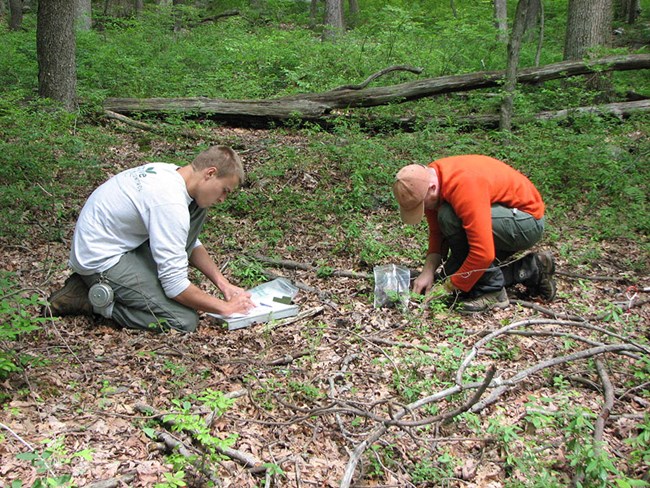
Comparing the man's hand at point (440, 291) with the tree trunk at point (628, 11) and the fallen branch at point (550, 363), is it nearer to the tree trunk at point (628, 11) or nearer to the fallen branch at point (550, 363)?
the fallen branch at point (550, 363)

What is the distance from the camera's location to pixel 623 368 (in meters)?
3.89

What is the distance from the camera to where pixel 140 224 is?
4.22m

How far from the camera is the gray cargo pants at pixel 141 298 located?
13.8ft

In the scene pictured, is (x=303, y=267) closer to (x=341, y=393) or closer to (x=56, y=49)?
(x=341, y=393)

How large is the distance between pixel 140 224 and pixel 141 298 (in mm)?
526

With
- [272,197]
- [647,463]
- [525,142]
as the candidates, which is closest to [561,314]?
[647,463]

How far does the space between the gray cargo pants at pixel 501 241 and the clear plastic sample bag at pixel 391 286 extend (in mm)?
355

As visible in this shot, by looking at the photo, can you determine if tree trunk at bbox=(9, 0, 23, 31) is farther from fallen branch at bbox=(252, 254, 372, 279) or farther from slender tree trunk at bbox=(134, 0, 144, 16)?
fallen branch at bbox=(252, 254, 372, 279)

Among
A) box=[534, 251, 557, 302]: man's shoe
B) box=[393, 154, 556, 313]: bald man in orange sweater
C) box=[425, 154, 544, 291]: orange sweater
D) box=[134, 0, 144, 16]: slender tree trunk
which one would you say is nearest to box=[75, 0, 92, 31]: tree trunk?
box=[134, 0, 144, 16]: slender tree trunk

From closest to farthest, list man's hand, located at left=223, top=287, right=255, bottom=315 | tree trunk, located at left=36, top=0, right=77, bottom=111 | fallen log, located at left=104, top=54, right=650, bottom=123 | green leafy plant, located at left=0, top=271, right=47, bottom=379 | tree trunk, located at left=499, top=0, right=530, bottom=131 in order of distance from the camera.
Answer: green leafy plant, located at left=0, top=271, right=47, bottom=379
man's hand, located at left=223, top=287, right=255, bottom=315
tree trunk, located at left=499, top=0, right=530, bottom=131
tree trunk, located at left=36, top=0, right=77, bottom=111
fallen log, located at left=104, top=54, right=650, bottom=123

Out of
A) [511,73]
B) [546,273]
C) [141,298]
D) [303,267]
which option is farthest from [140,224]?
[511,73]

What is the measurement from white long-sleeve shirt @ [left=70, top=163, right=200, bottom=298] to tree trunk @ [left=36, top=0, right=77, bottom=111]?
4.93 m

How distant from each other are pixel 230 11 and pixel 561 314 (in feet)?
56.7

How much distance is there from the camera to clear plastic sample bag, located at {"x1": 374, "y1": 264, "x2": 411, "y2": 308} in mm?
4656
